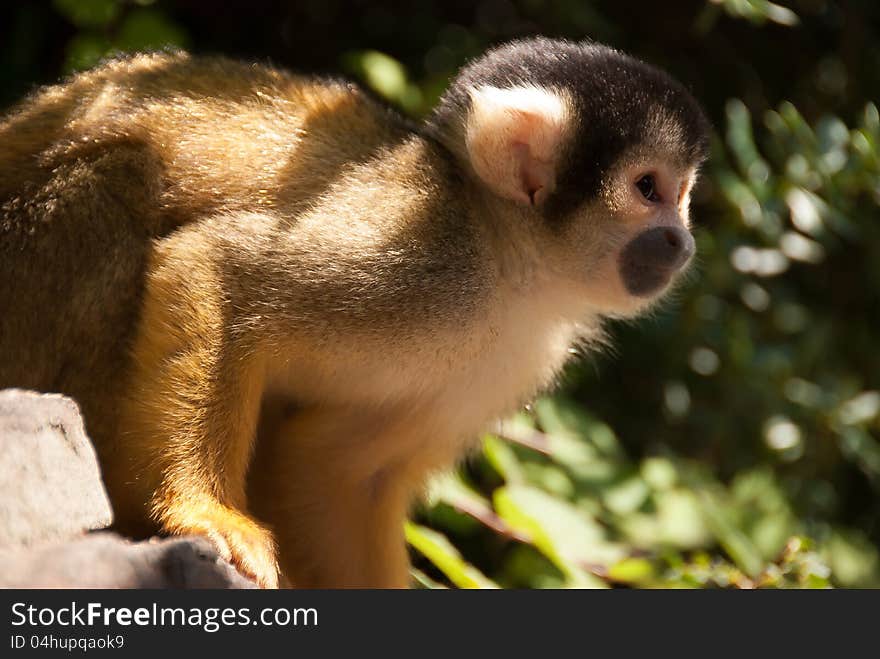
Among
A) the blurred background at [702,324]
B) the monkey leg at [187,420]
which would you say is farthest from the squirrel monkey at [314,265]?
the blurred background at [702,324]

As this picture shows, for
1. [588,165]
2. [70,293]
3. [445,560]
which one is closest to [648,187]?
[588,165]

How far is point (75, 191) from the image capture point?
2611 mm

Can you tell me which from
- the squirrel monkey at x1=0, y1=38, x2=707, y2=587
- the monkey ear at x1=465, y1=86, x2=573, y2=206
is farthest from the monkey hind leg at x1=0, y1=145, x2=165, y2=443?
the monkey ear at x1=465, y1=86, x2=573, y2=206

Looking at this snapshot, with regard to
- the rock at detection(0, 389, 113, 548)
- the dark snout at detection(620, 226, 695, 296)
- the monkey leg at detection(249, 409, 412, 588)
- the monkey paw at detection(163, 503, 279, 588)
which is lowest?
the monkey leg at detection(249, 409, 412, 588)

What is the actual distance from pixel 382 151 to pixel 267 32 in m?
2.00

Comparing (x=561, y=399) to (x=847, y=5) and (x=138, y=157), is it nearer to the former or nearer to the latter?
(x=138, y=157)

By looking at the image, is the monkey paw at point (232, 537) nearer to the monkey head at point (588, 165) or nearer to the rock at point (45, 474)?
the rock at point (45, 474)

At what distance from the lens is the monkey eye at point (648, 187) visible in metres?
3.03

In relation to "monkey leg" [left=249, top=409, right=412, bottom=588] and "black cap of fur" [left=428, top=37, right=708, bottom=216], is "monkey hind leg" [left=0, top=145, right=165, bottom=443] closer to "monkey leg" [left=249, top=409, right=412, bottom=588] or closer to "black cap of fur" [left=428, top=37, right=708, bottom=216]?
"monkey leg" [left=249, top=409, right=412, bottom=588]

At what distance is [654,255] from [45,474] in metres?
1.58

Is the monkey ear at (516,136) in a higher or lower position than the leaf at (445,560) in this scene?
higher

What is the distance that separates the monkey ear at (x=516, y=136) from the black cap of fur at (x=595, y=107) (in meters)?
0.04

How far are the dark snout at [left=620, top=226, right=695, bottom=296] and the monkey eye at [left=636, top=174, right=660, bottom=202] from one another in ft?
0.36

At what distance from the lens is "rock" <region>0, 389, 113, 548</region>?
2.09 metres
